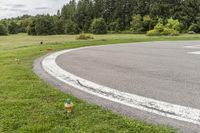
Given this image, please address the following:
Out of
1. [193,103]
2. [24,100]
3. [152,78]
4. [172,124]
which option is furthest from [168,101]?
[24,100]

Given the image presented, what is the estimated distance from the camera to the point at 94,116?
3.63 m

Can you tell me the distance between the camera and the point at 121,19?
67000 millimetres

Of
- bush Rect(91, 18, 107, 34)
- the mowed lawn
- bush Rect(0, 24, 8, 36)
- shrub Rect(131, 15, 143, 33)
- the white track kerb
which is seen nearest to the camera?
the mowed lawn

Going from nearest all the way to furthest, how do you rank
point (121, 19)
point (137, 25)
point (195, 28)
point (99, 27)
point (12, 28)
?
1. point (195, 28)
2. point (137, 25)
3. point (99, 27)
4. point (12, 28)
5. point (121, 19)

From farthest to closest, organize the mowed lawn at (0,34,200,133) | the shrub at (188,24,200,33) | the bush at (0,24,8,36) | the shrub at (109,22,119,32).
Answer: the shrub at (109,22,119,32), the bush at (0,24,8,36), the shrub at (188,24,200,33), the mowed lawn at (0,34,200,133)

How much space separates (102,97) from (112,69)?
3237 millimetres

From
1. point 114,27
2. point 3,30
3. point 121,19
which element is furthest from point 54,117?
point 121,19

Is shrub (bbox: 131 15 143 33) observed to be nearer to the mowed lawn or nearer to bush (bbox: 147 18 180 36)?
bush (bbox: 147 18 180 36)

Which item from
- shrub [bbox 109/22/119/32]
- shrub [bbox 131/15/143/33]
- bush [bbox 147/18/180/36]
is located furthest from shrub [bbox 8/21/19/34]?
bush [bbox 147/18/180/36]

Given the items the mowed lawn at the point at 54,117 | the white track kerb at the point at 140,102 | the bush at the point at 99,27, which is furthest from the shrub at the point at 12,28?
the mowed lawn at the point at 54,117

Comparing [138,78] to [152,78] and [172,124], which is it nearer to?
[152,78]

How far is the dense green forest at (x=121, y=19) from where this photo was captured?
176 feet

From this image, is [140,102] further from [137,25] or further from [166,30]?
[137,25]

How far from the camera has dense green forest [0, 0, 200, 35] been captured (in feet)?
176
